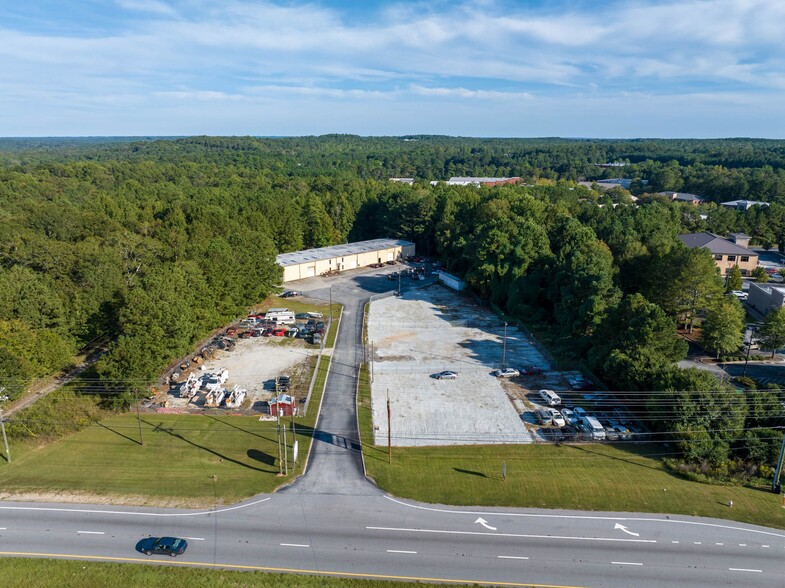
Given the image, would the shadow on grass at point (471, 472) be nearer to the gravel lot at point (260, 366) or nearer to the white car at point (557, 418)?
the white car at point (557, 418)

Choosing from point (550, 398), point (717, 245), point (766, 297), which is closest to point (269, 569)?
point (550, 398)

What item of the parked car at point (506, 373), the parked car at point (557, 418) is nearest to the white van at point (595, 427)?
the parked car at point (557, 418)

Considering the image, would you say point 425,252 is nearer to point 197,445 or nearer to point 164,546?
point 197,445

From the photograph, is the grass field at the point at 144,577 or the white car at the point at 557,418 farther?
the white car at the point at 557,418

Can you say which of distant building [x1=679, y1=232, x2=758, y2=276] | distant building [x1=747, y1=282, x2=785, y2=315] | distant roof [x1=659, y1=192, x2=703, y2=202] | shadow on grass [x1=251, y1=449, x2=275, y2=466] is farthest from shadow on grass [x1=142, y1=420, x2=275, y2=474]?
distant roof [x1=659, y1=192, x2=703, y2=202]

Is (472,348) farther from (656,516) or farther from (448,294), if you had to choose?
(656,516)
